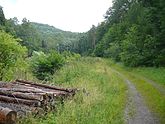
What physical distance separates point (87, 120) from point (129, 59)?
1451 inches

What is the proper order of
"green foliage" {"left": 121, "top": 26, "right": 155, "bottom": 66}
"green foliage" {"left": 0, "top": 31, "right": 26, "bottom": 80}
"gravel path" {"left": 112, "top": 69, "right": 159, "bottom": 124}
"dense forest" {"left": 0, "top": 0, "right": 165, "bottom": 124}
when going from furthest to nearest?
"green foliage" {"left": 121, "top": 26, "right": 155, "bottom": 66} < "green foliage" {"left": 0, "top": 31, "right": 26, "bottom": 80} < "gravel path" {"left": 112, "top": 69, "right": 159, "bottom": 124} < "dense forest" {"left": 0, "top": 0, "right": 165, "bottom": 124}

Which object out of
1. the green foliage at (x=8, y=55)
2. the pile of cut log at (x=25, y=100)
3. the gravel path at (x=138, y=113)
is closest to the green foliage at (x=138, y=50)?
the green foliage at (x=8, y=55)

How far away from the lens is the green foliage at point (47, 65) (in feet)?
102

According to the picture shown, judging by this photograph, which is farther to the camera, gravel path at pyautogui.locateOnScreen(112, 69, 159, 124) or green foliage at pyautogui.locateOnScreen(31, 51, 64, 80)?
green foliage at pyautogui.locateOnScreen(31, 51, 64, 80)

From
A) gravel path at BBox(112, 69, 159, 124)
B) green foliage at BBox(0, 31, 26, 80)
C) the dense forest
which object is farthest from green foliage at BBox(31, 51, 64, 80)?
gravel path at BBox(112, 69, 159, 124)

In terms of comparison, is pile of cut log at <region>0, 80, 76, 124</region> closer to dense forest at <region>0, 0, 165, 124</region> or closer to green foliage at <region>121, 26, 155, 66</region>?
dense forest at <region>0, 0, 165, 124</region>

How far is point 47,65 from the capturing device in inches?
1232

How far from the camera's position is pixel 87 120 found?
41.9 ft

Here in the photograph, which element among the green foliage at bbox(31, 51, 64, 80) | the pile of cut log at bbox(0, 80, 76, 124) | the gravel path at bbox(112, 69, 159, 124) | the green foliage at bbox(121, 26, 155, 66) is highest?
the green foliage at bbox(121, 26, 155, 66)

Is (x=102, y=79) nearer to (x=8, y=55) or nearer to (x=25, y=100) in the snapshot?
(x=8, y=55)

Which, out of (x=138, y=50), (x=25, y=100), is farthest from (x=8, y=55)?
(x=138, y=50)

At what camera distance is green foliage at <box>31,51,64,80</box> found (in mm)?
31203

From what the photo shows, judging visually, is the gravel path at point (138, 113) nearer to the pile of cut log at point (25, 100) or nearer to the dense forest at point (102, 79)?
the dense forest at point (102, 79)

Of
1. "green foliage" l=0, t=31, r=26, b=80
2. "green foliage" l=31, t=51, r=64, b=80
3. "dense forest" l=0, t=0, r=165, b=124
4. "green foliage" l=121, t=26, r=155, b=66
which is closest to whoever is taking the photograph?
"dense forest" l=0, t=0, r=165, b=124
